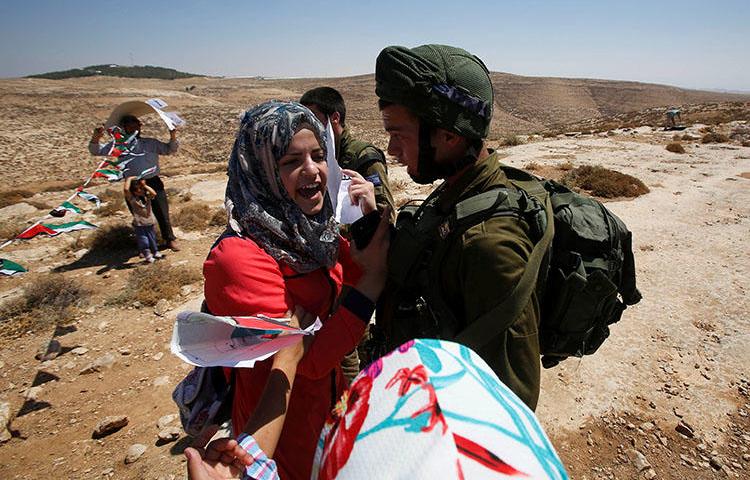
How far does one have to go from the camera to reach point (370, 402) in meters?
0.75

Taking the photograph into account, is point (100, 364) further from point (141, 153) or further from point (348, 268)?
point (348, 268)

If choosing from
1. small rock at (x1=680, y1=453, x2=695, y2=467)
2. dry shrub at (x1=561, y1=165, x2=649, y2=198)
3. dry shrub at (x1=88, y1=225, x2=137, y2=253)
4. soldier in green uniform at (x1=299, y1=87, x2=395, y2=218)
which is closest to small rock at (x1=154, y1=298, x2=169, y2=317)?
dry shrub at (x1=88, y1=225, x2=137, y2=253)

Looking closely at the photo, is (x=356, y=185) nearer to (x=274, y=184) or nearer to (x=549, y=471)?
(x=274, y=184)

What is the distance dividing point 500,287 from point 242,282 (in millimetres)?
977

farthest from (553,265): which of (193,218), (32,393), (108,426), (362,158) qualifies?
(193,218)

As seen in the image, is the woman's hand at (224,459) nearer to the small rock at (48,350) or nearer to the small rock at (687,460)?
the small rock at (687,460)

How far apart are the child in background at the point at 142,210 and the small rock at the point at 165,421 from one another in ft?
13.6

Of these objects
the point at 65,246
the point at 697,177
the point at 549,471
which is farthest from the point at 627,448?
the point at 697,177

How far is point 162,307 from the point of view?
222 inches

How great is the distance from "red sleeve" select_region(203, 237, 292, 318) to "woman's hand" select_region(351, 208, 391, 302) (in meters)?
0.36

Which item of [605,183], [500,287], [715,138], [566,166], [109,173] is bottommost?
[605,183]

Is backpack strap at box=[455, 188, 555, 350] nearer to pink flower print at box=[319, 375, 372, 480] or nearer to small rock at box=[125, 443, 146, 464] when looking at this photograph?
pink flower print at box=[319, 375, 372, 480]

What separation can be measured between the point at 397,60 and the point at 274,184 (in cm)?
82

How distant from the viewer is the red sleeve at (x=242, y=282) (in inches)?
54.8
